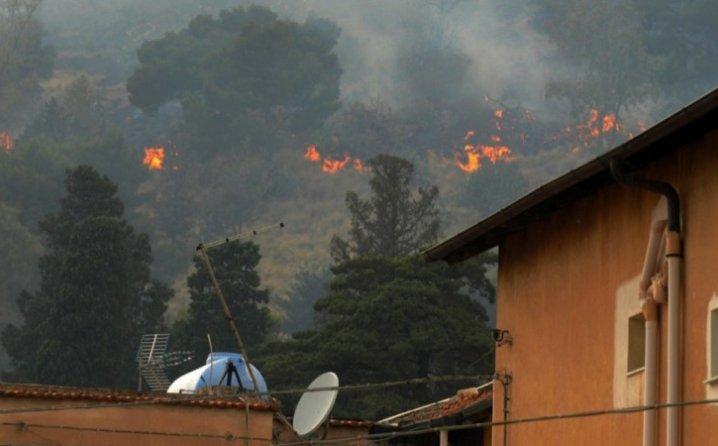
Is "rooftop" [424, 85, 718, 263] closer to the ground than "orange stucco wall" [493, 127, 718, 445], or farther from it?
farther from it

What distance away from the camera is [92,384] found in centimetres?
11106

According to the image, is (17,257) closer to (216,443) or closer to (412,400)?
(412,400)

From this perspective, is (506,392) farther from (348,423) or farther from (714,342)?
(348,423)

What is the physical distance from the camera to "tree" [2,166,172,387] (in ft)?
368

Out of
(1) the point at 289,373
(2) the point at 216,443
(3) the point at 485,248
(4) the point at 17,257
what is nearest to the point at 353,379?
(1) the point at 289,373

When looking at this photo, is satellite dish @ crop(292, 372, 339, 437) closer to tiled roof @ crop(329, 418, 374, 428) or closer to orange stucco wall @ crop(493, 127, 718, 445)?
tiled roof @ crop(329, 418, 374, 428)

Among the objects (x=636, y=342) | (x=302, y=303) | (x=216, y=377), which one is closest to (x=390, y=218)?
(x=302, y=303)

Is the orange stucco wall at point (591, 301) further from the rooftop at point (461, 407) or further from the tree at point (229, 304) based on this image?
the tree at point (229, 304)

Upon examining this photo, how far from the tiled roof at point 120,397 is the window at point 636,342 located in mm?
15298

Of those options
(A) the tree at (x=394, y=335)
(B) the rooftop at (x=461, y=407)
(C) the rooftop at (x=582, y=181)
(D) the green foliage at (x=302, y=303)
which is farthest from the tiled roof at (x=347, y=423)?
(D) the green foliage at (x=302, y=303)

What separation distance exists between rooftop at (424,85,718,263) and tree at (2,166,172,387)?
295 feet

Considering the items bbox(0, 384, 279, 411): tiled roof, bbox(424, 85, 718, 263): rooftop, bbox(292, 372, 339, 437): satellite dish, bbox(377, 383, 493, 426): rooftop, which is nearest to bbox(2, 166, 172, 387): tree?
bbox(377, 383, 493, 426): rooftop

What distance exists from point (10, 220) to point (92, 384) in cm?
8182

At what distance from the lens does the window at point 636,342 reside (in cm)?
1784
